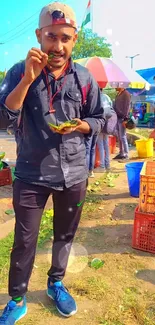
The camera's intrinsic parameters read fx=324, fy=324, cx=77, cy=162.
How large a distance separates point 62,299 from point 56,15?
194cm

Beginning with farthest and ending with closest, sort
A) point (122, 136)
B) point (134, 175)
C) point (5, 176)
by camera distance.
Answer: point (122, 136) → point (5, 176) → point (134, 175)

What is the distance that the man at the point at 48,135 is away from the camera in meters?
1.87

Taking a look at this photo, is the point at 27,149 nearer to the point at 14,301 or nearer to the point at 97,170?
the point at 14,301

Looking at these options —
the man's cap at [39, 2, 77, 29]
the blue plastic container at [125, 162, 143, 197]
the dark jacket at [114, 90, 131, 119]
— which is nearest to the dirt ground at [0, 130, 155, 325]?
the blue plastic container at [125, 162, 143, 197]

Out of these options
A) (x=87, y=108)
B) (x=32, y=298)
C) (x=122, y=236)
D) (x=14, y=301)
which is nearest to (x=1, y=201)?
(x=122, y=236)

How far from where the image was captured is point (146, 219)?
3355 millimetres

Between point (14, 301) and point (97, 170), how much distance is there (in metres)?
4.82

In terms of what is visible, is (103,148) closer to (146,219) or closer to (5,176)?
(5,176)

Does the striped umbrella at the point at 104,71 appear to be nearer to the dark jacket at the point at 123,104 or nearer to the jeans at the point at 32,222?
the dark jacket at the point at 123,104

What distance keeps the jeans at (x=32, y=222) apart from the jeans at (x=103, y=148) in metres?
4.30

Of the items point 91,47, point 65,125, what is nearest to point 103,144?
point 65,125

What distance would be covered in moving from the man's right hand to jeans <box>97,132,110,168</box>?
4.76m

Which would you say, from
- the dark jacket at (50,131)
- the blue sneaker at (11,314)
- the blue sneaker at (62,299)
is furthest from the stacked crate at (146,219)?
the blue sneaker at (11,314)

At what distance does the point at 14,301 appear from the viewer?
2.23 metres
